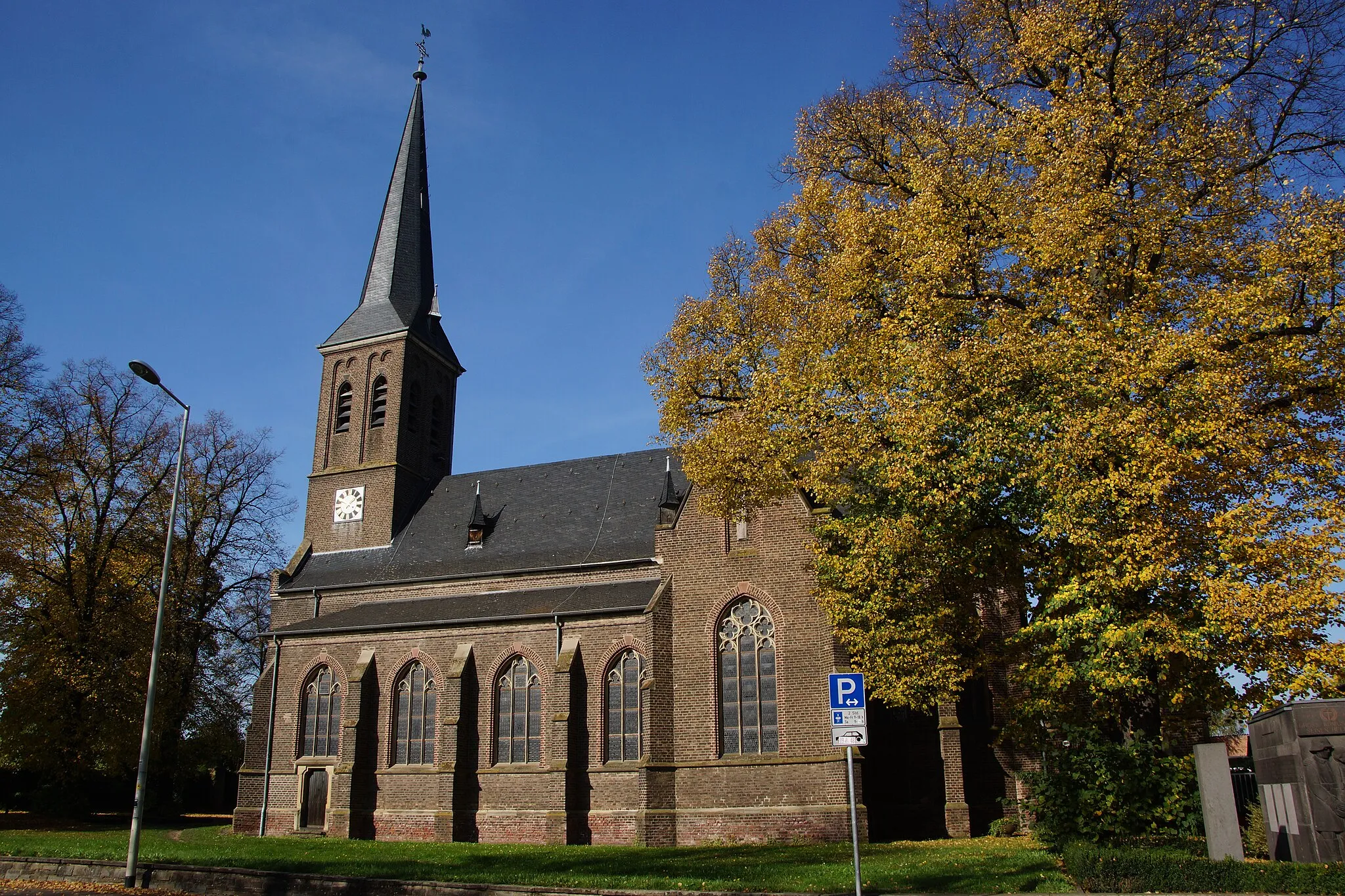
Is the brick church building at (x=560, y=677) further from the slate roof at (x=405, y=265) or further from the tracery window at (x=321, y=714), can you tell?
the slate roof at (x=405, y=265)

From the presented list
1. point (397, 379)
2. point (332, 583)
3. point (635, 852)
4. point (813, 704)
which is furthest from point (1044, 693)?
point (397, 379)

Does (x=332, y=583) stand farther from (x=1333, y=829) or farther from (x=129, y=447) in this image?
(x=1333, y=829)

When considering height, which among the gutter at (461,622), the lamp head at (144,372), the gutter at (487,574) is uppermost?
the lamp head at (144,372)

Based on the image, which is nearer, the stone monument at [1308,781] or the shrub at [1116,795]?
the stone monument at [1308,781]

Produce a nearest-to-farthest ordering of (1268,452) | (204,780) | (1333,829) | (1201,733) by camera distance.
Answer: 1. (1333,829)
2. (1268,452)
3. (1201,733)
4. (204,780)

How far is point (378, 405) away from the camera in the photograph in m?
36.4

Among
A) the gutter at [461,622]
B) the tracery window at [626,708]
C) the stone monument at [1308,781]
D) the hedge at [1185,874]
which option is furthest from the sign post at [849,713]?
the gutter at [461,622]

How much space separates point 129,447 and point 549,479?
15729 millimetres

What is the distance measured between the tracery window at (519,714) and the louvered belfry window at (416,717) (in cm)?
226

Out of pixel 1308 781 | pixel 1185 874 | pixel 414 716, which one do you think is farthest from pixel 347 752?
pixel 1308 781

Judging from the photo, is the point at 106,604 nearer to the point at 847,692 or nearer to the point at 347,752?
the point at 347,752

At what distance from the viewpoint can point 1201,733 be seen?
1961 cm

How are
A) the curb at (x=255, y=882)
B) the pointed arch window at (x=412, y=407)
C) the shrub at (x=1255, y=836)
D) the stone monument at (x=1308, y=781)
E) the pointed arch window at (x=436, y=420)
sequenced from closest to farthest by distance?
the stone monument at (x=1308, y=781)
the curb at (x=255, y=882)
the shrub at (x=1255, y=836)
the pointed arch window at (x=412, y=407)
the pointed arch window at (x=436, y=420)

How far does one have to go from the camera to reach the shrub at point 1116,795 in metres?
14.8
